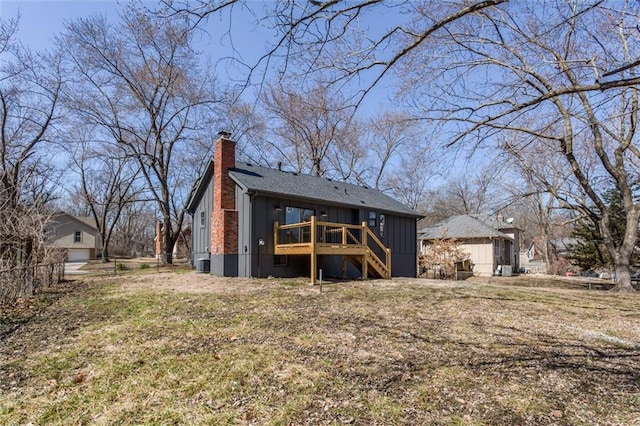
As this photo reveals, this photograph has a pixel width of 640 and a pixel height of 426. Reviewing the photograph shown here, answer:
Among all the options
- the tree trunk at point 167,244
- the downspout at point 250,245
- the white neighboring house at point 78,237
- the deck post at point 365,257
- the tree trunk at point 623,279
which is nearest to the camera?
the tree trunk at point 623,279

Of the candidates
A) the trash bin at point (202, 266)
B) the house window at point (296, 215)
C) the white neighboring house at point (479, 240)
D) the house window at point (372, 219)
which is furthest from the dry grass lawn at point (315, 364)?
the white neighboring house at point (479, 240)

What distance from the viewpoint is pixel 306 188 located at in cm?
1515

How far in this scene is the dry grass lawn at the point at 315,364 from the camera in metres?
3.06

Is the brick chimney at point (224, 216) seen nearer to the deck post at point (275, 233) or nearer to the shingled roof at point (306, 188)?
the shingled roof at point (306, 188)

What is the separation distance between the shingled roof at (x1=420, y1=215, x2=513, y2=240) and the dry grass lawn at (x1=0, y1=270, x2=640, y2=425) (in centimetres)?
1789

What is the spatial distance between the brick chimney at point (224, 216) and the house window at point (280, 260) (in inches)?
55.6

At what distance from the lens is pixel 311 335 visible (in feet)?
17.3

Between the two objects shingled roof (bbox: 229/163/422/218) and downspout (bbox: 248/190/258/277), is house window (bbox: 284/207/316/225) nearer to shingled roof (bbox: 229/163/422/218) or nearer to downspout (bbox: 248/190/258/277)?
shingled roof (bbox: 229/163/422/218)

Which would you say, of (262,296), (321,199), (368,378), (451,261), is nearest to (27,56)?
(321,199)

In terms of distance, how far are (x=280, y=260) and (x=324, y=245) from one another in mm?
2248

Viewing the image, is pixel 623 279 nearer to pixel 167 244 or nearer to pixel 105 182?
pixel 167 244

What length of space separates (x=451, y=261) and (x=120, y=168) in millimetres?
27473

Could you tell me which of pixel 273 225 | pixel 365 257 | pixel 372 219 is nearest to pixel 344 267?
pixel 365 257

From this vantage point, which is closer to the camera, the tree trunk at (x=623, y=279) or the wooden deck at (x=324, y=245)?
the wooden deck at (x=324, y=245)
